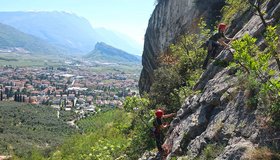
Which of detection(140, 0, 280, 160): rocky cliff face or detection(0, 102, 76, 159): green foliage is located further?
detection(0, 102, 76, 159): green foliage

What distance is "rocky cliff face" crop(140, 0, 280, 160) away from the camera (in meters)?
10.6

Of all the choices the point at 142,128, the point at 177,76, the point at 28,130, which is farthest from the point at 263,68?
the point at 28,130

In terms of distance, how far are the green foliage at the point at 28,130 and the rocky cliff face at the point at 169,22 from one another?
28.6 metres

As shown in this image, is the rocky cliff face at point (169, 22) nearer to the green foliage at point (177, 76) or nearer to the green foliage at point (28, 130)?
the green foliage at point (177, 76)

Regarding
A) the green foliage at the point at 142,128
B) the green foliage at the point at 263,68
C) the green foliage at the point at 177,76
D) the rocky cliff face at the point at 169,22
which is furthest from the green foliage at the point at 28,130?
the green foliage at the point at 263,68

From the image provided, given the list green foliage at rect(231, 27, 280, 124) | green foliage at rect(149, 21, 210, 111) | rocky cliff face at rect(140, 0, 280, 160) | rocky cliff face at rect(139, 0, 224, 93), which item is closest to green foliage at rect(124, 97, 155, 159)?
green foliage at rect(149, 21, 210, 111)

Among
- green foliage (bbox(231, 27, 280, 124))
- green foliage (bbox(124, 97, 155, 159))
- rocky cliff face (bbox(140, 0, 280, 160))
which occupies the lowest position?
green foliage (bbox(124, 97, 155, 159))

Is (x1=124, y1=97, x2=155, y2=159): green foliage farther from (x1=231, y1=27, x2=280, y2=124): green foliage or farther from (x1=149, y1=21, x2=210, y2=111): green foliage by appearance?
(x1=231, y1=27, x2=280, y2=124): green foliage

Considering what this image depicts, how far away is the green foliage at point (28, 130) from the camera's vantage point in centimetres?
8075

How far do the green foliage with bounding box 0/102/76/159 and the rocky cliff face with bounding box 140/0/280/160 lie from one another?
50.6 metres

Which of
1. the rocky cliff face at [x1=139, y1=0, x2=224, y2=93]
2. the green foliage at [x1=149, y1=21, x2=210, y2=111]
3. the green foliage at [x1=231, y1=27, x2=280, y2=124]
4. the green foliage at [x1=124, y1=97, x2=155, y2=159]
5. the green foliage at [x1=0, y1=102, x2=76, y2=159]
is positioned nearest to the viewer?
the green foliage at [x1=231, y1=27, x2=280, y2=124]

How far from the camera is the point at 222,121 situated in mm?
12742

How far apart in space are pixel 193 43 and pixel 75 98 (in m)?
172

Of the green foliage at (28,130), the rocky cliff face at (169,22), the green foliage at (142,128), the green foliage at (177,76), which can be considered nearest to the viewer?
the green foliage at (142,128)
